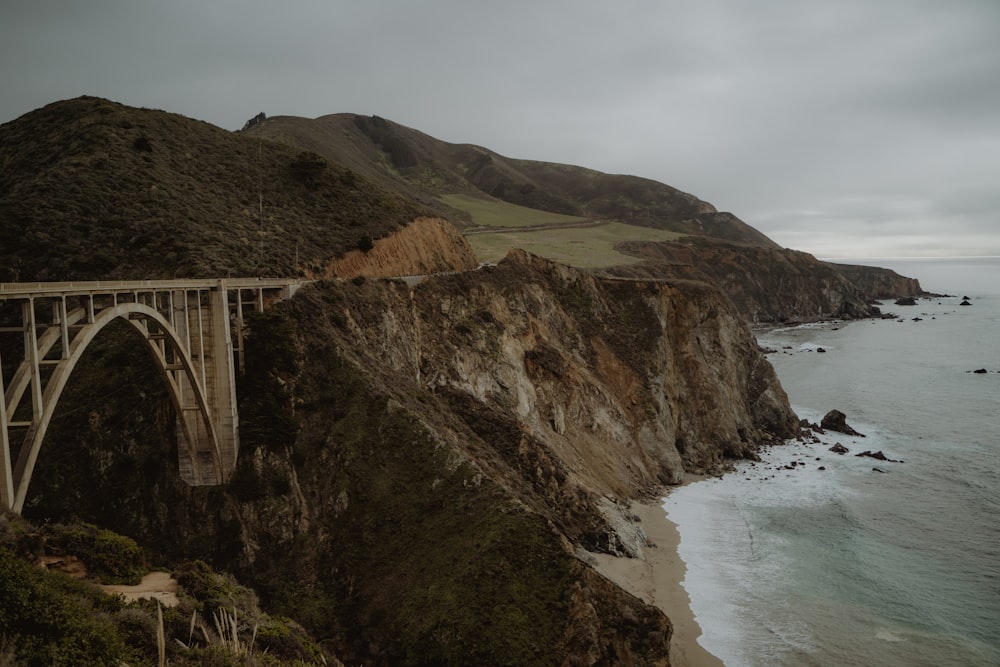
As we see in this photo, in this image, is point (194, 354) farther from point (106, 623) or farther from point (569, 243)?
point (569, 243)

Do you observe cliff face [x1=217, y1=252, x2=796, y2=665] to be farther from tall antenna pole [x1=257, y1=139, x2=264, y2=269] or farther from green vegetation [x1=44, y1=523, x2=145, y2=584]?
green vegetation [x1=44, y1=523, x2=145, y2=584]

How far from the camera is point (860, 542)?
112ft

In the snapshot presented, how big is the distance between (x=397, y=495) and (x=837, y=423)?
153 ft

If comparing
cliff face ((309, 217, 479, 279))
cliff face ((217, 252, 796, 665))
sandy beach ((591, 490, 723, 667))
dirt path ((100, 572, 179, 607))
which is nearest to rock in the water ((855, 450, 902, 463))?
cliff face ((217, 252, 796, 665))

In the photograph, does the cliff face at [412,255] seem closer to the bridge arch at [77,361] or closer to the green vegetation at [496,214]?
the bridge arch at [77,361]

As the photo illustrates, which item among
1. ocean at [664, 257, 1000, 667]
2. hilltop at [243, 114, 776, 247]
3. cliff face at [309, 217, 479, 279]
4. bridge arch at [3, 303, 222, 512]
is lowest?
ocean at [664, 257, 1000, 667]

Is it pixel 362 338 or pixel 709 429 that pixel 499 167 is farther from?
pixel 362 338

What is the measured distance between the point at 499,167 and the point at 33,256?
174194 mm

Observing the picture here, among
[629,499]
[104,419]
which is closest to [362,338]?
[104,419]

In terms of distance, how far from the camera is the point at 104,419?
82.0 feet

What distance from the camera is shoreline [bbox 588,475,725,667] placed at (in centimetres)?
2369

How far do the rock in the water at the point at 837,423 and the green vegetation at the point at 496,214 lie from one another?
70.9 m

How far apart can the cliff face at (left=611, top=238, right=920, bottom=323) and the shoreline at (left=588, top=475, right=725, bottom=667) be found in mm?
86719

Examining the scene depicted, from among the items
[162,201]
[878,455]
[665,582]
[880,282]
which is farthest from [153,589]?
[880,282]
